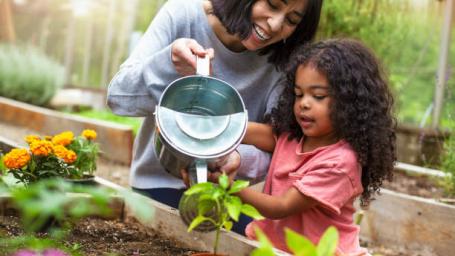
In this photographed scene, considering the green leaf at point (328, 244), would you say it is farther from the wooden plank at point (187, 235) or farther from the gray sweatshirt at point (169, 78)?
the gray sweatshirt at point (169, 78)

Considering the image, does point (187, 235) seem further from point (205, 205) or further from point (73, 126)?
point (73, 126)

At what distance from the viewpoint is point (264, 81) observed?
216cm

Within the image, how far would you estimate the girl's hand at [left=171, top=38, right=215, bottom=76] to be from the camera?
162 centimetres

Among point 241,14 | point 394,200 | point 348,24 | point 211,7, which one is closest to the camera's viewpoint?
point 241,14

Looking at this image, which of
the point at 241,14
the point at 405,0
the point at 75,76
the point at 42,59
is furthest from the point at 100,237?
the point at 75,76

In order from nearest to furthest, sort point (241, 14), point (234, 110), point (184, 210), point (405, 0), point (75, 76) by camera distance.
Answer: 1. point (184, 210)
2. point (234, 110)
3. point (241, 14)
4. point (405, 0)
5. point (75, 76)

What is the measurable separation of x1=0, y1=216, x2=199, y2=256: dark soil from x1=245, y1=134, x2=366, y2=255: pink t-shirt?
27cm

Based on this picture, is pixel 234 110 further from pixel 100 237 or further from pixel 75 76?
pixel 75 76

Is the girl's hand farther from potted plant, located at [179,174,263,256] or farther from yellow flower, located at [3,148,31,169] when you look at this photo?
yellow flower, located at [3,148,31,169]

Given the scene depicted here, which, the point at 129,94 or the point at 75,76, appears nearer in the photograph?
the point at 129,94

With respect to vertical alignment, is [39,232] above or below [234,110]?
below

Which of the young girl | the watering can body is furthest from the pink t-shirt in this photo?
the watering can body

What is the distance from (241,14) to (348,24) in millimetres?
3161

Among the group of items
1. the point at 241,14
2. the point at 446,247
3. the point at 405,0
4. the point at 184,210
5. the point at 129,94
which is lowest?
the point at 446,247
